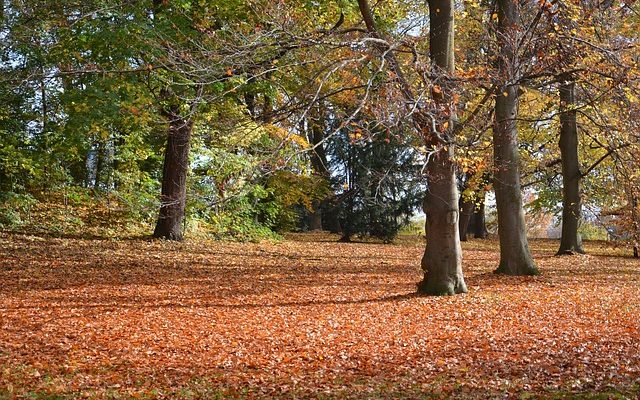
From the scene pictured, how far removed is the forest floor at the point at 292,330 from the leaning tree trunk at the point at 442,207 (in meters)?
0.46

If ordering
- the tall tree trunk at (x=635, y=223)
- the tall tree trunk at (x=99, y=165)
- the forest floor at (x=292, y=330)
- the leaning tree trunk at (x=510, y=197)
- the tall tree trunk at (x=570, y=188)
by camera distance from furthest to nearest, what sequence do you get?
1. the tall tree trunk at (x=99, y=165)
2. the tall tree trunk at (x=570, y=188)
3. the tall tree trunk at (x=635, y=223)
4. the leaning tree trunk at (x=510, y=197)
5. the forest floor at (x=292, y=330)

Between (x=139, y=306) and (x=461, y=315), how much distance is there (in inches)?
Answer: 204

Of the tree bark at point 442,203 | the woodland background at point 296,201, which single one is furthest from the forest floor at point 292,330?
the tree bark at point 442,203

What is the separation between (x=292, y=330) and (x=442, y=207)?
3671mm

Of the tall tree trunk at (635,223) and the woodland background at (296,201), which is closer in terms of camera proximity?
the woodland background at (296,201)

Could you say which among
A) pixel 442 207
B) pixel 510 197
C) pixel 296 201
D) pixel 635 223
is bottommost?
pixel 635 223

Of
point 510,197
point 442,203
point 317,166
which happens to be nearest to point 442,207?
point 442,203

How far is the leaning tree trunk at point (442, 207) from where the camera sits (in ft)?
35.3

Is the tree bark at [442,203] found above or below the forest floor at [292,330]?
above

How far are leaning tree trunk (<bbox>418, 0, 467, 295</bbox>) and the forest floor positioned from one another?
1.52 ft

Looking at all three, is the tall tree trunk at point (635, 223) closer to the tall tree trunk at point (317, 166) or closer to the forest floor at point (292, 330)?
the forest floor at point (292, 330)

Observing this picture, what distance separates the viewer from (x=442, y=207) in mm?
10844

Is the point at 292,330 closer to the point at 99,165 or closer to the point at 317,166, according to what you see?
the point at 99,165

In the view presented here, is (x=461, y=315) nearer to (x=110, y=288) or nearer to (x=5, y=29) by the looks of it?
(x=110, y=288)
